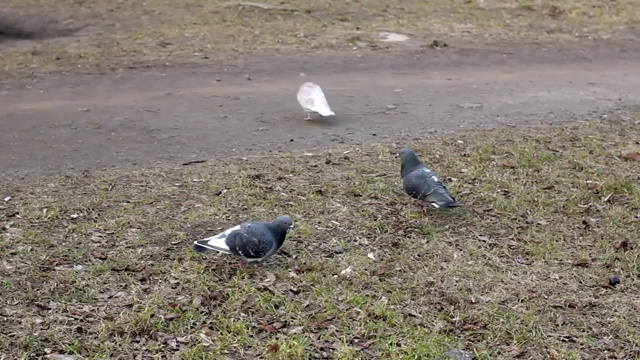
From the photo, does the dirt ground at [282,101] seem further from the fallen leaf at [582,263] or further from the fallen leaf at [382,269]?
the fallen leaf at [582,263]

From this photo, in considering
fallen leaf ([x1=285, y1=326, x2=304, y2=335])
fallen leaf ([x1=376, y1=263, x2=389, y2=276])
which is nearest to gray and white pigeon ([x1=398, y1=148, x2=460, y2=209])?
fallen leaf ([x1=376, y1=263, x2=389, y2=276])

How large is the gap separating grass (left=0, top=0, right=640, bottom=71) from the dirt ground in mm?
635

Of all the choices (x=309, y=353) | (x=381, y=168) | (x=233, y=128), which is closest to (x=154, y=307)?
(x=309, y=353)

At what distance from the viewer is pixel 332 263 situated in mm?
4598

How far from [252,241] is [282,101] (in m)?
4.08

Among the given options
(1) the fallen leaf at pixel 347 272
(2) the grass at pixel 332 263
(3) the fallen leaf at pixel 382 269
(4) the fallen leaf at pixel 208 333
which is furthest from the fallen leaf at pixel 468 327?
(4) the fallen leaf at pixel 208 333

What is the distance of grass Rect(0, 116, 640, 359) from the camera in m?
3.86

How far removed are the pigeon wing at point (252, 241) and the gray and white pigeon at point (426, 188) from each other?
4.15 ft

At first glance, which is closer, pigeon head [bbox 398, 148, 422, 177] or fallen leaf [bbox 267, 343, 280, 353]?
fallen leaf [bbox 267, 343, 280, 353]

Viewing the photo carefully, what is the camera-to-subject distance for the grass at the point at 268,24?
991 cm

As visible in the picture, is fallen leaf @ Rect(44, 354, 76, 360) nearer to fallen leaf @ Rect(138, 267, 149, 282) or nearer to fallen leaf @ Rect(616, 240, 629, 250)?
fallen leaf @ Rect(138, 267, 149, 282)

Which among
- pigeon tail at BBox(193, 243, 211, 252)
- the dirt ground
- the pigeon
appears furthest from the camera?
the pigeon

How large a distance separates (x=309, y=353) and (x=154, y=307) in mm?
917

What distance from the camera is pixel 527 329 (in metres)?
4.00
